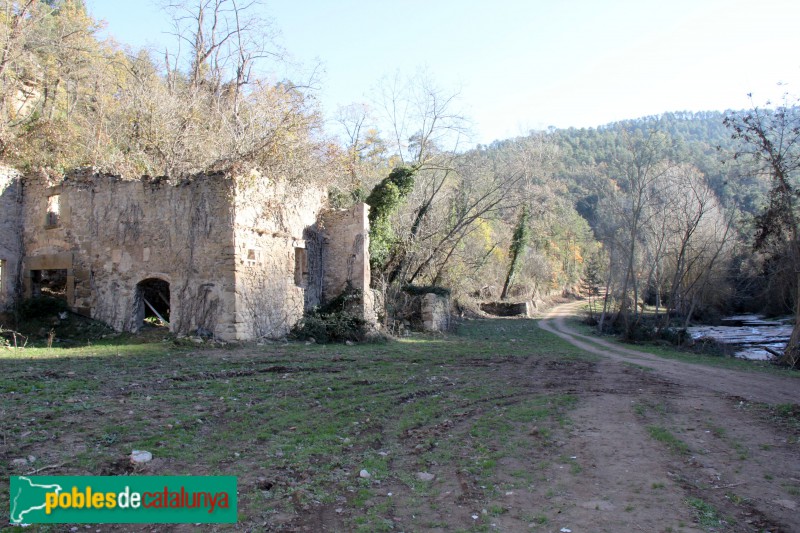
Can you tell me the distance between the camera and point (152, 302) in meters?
14.8

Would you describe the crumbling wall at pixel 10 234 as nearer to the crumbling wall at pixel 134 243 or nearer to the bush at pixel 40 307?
the crumbling wall at pixel 134 243

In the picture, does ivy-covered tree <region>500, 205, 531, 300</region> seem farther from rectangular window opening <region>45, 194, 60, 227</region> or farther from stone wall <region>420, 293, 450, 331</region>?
rectangular window opening <region>45, 194, 60, 227</region>

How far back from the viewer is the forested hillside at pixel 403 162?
15094 mm

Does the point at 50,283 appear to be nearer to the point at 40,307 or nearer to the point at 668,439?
the point at 40,307

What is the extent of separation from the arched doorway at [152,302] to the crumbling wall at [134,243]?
7 centimetres

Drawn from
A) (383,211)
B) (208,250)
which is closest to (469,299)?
(383,211)

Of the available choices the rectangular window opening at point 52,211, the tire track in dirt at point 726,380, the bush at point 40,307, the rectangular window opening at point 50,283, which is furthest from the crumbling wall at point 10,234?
the tire track in dirt at point 726,380

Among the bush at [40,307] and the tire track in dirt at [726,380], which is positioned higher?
the bush at [40,307]

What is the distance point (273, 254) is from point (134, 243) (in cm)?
339

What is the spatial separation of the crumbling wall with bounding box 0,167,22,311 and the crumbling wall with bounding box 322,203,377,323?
834cm

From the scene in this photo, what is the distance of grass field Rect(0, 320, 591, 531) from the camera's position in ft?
14.5

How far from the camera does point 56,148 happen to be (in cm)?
1554

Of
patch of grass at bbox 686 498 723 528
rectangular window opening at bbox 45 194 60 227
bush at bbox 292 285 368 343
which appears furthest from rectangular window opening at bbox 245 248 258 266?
patch of grass at bbox 686 498 723 528

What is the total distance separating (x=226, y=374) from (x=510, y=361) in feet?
22.0
